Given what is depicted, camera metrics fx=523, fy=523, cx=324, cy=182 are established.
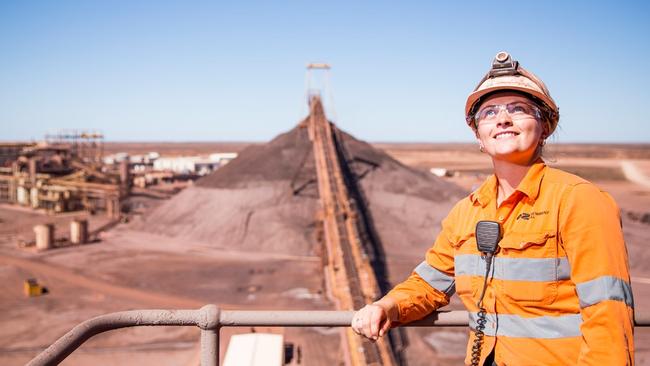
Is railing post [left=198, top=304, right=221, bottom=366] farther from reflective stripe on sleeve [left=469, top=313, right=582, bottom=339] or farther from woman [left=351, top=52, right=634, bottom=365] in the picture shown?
reflective stripe on sleeve [left=469, top=313, right=582, bottom=339]

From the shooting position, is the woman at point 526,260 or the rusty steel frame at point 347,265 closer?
the woman at point 526,260

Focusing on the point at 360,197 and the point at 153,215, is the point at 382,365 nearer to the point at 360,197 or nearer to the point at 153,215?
the point at 360,197

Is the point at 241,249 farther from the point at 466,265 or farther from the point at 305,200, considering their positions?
the point at 466,265

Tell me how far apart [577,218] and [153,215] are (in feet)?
109

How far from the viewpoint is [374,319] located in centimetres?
237

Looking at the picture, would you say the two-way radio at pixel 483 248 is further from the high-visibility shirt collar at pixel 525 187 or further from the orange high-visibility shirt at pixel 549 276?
the high-visibility shirt collar at pixel 525 187

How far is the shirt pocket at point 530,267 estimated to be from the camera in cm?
205

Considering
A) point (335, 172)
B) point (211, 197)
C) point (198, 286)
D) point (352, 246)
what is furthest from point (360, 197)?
point (352, 246)

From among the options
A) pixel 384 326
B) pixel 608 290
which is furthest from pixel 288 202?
pixel 608 290

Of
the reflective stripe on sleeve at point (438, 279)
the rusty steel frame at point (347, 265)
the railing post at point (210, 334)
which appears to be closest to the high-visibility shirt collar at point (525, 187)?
A: the reflective stripe on sleeve at point (438, 279)

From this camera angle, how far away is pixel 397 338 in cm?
1499

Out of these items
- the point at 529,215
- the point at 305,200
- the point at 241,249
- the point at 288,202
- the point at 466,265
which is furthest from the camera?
the point at 305,200

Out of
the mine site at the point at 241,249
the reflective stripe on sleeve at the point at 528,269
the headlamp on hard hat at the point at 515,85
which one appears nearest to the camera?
the reflective stripe on sleeve at the point at 528,269

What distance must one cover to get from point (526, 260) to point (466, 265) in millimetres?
329
